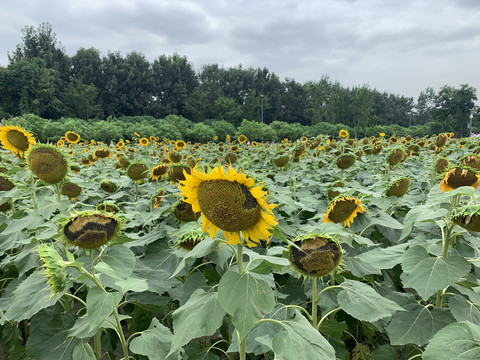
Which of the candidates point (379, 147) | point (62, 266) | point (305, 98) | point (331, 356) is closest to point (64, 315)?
point (62, 266)

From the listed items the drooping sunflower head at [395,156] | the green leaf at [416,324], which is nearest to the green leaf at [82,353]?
the green leaf at [416,324]

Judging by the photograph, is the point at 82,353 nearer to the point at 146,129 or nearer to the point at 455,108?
the point at 146,129

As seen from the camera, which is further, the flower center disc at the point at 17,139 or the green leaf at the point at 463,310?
the flower center disc at the point at 17,139

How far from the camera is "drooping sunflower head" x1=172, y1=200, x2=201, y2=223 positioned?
1928 mm

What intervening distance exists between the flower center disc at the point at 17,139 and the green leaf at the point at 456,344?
9.64 feet

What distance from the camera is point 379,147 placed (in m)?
6.07

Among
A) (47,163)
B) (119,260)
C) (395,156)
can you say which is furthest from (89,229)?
(395,156)

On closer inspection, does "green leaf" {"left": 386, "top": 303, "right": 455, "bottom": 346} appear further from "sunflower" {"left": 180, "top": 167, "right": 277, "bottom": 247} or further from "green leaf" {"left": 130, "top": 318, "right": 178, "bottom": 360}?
"green leaf" {"left": 130, "top": 318, "right": 178, "bottom": 360}

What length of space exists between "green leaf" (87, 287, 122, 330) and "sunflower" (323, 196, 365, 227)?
129 cm

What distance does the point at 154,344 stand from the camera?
1.31m

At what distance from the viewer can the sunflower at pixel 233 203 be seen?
102cm

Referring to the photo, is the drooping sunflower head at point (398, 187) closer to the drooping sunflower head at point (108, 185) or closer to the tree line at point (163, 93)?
the drooping sunflower head at point (108, 185)

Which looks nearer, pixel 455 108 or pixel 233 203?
pixel 233 203

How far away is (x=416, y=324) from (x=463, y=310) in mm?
196
